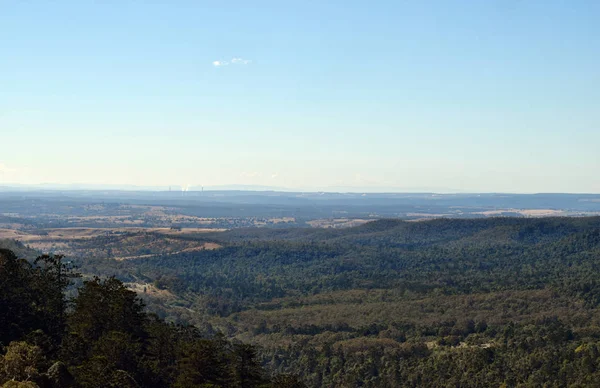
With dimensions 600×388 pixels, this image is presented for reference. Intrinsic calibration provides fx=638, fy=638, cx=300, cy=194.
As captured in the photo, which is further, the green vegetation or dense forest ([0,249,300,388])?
the green vegetation

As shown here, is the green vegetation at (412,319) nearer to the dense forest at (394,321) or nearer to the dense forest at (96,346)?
the dense forest at (394,321)

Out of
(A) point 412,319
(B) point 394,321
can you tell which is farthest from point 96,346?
(A) point 412,319

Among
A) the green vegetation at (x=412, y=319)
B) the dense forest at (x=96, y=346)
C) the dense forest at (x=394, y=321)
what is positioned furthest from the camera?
the green vegetation at (x=412, y=319)

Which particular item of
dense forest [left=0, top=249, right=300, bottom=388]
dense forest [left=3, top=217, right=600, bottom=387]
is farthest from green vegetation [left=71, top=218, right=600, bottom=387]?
dense forest [left=0, top=249, right=300, bottom=388]

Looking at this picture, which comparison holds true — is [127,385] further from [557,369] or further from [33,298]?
[557,369]

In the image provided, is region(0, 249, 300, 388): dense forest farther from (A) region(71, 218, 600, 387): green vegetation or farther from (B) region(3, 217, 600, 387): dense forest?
(A) region(71, 218, 600, 387): green vegetation

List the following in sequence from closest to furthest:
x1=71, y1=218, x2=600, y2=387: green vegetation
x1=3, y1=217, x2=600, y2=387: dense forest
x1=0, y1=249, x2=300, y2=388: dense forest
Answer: x1=0, y1=249, x2=300, y2=388: dense forest → x1=3, y1=217, x2=600, y2=387: dense forest → x1=71, y1=218, x2=600, y2=387: green vegetation

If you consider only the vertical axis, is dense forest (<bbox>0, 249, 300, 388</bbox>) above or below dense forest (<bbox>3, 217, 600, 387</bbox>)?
above

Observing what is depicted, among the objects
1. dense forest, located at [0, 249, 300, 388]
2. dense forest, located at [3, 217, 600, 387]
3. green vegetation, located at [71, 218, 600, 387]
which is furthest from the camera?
green vegetation, located at [71, 218, 600, 387]

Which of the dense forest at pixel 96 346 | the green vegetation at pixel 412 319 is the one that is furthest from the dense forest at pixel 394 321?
the dense forest at pixel 96 346

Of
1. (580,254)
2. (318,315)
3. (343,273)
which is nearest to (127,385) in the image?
(318,315)

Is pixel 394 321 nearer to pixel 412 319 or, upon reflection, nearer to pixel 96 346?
pixel 412 319
